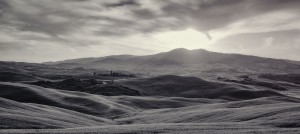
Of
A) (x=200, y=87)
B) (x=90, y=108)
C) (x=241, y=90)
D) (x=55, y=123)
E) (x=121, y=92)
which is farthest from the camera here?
(x=200, y=87)

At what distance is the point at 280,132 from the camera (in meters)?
9.48

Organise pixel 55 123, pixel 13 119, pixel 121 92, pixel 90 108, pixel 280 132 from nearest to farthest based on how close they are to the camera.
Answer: pixel 280 132 → pixel 13 119 → pixel 55 123 → pixel 90 108 → pixel 121 92

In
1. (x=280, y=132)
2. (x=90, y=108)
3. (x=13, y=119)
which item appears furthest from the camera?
(x=90, y=108)

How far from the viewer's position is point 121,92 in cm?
4844

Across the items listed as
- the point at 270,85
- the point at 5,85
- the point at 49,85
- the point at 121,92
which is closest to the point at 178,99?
the point at 121,92

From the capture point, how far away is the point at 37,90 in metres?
34.1

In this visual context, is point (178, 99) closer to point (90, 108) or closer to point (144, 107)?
point (144, 107)

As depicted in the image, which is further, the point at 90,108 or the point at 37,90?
the point at 37,90

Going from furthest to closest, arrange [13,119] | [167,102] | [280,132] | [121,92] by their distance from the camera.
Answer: [121,92] → [167,102] → [13,119] → [280,132]

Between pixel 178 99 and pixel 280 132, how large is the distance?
2862cm

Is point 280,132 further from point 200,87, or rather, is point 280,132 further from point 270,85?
point 270,85

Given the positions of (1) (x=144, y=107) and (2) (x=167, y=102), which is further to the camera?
(2) (x=167, y=102)

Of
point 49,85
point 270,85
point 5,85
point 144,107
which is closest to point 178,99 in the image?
point 144,107

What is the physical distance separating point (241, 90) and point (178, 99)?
733 inches
